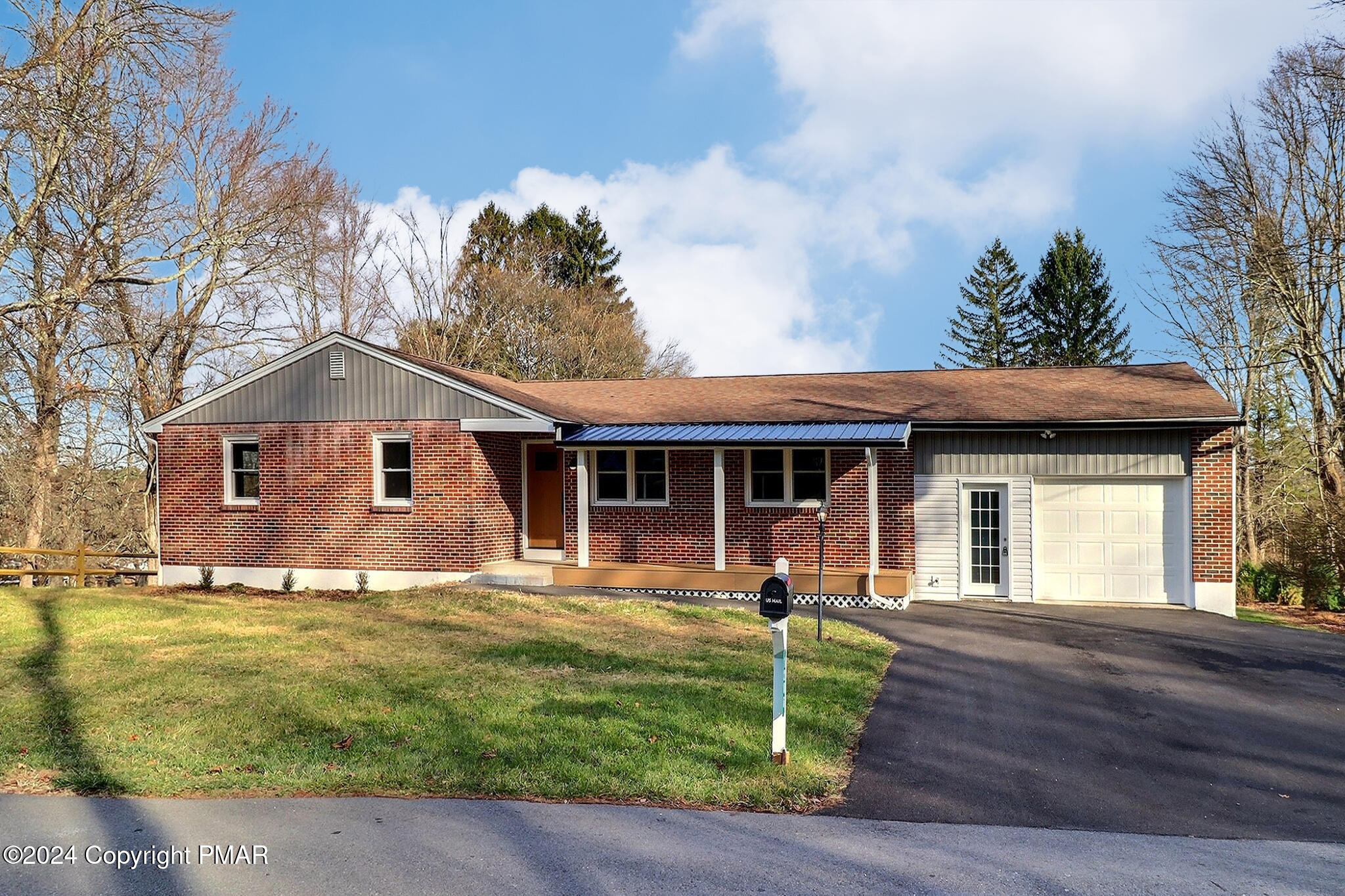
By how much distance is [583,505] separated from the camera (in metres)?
17.1

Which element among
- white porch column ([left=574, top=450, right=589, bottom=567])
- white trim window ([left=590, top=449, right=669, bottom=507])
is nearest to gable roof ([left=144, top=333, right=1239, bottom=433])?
white trim window ([left=590, top=449, right=669, bottom=507])

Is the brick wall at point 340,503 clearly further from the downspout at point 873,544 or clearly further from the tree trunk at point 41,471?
the downspout at point 873,544

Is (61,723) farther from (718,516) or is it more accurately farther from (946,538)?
(946,538)

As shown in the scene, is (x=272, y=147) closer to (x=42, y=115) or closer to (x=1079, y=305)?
(x=42, y=115)

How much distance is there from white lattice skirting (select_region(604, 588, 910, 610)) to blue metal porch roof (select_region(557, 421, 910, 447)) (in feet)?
8.91

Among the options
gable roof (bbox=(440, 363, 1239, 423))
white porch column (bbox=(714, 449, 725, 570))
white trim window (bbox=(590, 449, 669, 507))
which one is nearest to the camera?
gable roof (bbox=(440, 363, 1239, 423))

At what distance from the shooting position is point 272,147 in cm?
2603

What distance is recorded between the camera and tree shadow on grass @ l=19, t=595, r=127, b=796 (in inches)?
246

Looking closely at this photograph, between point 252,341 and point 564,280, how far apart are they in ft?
71.0

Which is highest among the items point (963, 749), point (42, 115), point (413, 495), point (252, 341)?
point (42, 115)

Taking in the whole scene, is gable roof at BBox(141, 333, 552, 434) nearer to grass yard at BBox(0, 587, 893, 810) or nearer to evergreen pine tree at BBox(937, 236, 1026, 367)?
grass yard at BBox(0, 587, 893, 810)

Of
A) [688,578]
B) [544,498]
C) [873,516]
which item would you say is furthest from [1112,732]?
[544,498]

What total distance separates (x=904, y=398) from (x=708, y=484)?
448 centimetres

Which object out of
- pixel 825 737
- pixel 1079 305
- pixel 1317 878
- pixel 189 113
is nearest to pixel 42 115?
pixel 189 113
